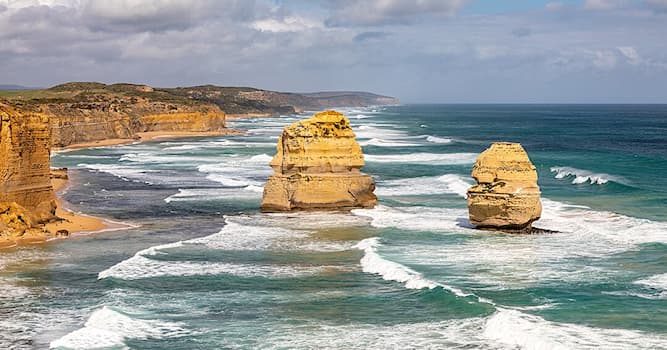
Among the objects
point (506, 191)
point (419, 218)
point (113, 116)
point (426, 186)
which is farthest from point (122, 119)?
point (506, 191)

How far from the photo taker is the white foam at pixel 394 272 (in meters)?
22.4

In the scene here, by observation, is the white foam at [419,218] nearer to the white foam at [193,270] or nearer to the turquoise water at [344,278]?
the turquoise water at [344,278]

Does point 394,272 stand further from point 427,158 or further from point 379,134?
point 379,134

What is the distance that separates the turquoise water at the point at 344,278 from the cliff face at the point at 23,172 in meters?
2.20

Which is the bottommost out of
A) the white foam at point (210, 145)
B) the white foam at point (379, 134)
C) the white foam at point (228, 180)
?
the white foam at point (228, 180)

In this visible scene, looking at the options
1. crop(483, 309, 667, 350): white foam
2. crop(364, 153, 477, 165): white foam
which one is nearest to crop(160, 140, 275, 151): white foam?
crop(364, 153, 477, 165): white foam

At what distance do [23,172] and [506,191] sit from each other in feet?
54.7

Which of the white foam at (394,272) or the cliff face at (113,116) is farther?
the cliff face at (113,116)

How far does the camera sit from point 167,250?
92.6 ft

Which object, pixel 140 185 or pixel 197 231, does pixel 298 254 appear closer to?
pixel 197 231

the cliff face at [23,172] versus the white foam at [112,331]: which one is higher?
A: the cliff face at [23,172]

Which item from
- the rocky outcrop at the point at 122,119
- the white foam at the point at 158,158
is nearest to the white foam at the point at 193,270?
the white foam at the point at 158,158

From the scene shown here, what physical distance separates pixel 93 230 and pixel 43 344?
1502 cm

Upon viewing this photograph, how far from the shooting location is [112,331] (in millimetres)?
18766
